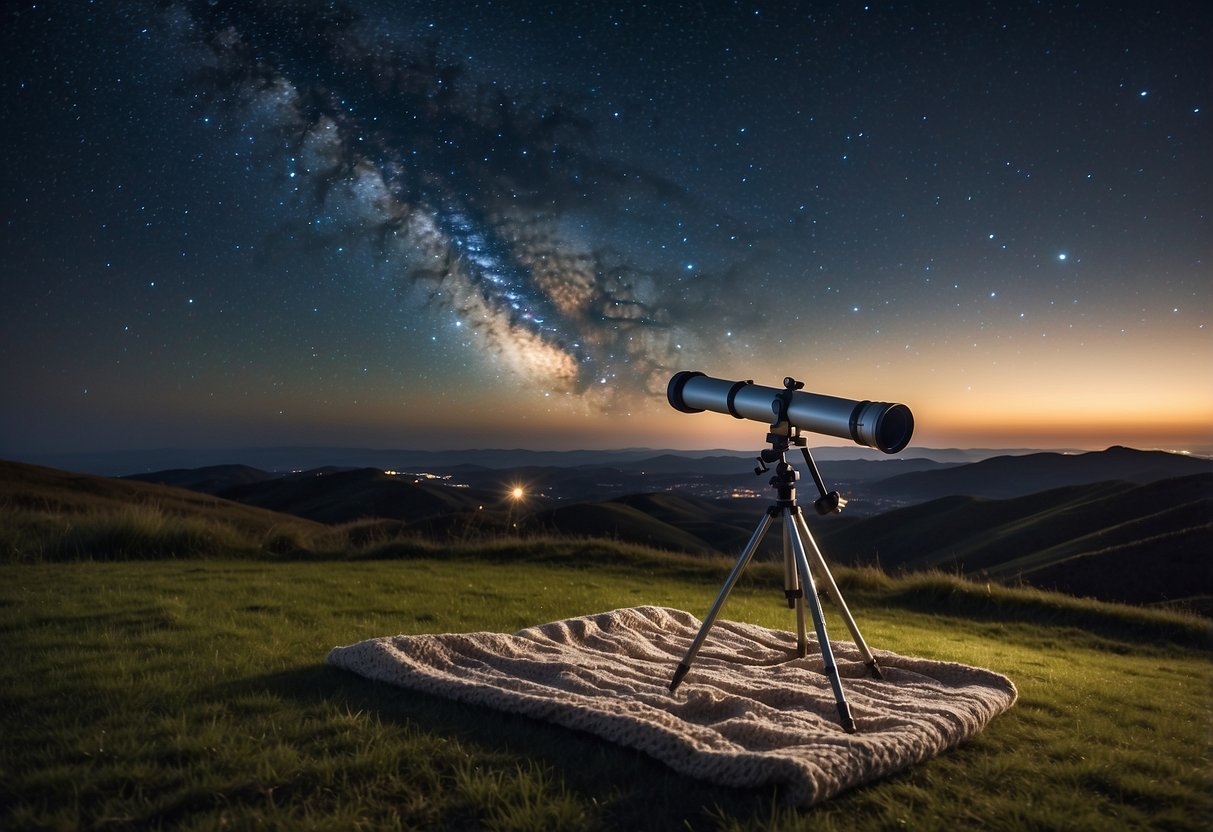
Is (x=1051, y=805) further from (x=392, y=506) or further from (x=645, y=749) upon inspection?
(x=392, y=506)

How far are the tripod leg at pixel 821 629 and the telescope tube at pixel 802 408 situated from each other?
2.23 ft

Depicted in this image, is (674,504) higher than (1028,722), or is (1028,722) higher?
(1028,722)

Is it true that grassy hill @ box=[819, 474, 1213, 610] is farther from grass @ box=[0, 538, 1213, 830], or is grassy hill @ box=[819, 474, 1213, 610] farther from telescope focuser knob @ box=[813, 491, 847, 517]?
telescope focuser knob @ box=[813, 491, 847, 517]

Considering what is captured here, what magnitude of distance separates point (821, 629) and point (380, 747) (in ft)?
8.01

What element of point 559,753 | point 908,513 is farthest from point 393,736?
point 908,513

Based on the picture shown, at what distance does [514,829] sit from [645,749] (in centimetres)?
90

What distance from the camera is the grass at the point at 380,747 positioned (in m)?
2.82

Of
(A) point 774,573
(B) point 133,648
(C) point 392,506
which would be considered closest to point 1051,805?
(B) point 133,648

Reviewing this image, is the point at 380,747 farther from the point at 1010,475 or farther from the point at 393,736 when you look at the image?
the point at 1010,475

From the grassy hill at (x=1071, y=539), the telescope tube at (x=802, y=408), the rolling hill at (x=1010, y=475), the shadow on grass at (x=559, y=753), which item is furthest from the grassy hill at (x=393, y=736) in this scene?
the rolling hill at (x=1010, y=475)

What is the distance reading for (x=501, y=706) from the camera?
3.98m

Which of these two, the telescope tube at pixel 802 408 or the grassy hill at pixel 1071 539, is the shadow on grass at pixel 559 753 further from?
the grassy hill at pixel 1071 539

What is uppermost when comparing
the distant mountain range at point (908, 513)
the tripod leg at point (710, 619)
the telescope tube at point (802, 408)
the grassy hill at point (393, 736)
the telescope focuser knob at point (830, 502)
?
the telescope tube at point (802, 408)

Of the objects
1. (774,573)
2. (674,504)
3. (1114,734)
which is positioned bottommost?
(674,504)
